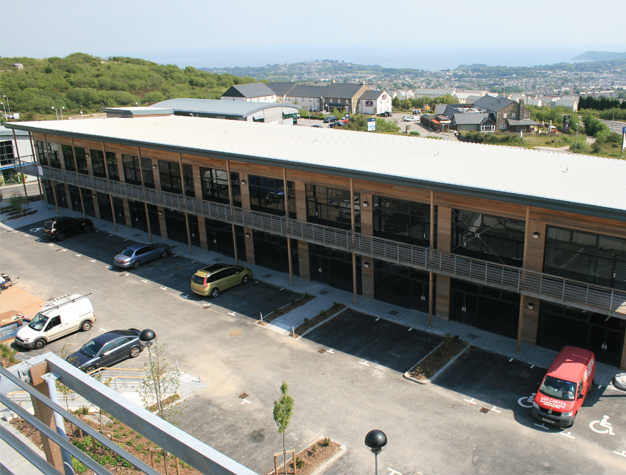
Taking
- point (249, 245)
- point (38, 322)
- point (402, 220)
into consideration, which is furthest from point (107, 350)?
point (402, 220)

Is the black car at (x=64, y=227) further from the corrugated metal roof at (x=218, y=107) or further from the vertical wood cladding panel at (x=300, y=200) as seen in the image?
the corrugated metal roof at (x=218, y=107)

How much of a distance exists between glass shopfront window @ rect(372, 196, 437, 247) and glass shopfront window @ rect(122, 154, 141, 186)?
19.4 metres

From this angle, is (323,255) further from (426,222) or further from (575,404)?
(575,404)

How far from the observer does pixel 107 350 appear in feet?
71.0

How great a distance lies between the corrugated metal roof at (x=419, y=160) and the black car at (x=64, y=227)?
624cm

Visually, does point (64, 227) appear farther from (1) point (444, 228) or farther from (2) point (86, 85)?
(2) point (86, 85)

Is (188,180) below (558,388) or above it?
above

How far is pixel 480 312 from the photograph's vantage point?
2348 centimetres

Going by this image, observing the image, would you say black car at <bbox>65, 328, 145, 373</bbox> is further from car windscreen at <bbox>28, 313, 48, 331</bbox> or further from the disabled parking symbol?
the disabled parking symbol

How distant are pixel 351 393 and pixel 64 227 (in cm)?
2762

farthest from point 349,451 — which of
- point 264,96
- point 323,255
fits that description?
point 264,96

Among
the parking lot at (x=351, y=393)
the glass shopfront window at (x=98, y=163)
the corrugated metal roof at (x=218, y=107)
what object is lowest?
the parking lot at (x=351, y=393)

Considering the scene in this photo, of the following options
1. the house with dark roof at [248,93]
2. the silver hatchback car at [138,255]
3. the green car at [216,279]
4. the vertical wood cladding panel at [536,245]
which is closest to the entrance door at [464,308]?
the vertical wood cladding panel at [536,245]

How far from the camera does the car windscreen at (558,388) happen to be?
57.0ft
